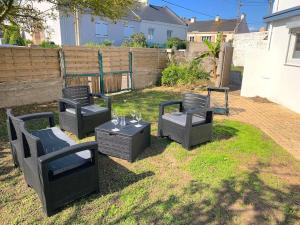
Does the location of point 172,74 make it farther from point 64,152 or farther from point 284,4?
point 64,152

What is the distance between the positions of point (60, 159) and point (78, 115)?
193 centimetres

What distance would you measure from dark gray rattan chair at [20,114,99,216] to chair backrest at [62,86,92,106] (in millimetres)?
2691

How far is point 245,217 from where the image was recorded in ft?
9.55

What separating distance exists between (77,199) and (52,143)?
102cm

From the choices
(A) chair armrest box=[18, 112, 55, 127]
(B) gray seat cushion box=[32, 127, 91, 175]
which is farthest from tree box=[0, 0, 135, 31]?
(B) gray seat cushion box=[32, 127, 91, 175]

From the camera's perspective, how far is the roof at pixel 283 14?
752 centimetres

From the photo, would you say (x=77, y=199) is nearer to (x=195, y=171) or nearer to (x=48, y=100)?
(x=195, y=171)

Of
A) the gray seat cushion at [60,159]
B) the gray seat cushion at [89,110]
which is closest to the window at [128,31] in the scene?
the gray seat cushion at [89,110]

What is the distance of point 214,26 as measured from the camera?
47.3 m

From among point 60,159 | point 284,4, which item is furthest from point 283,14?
point 60,159

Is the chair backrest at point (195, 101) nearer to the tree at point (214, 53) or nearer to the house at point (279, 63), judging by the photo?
the house at point (279, 63)

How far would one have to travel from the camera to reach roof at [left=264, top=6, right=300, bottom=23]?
7.52m

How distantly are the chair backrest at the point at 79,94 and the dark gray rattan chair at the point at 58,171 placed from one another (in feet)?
8.83

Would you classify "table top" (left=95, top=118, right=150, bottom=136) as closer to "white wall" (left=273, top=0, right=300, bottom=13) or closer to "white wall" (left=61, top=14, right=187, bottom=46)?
"white wall" (left=273, top=0, right=300, bottom=13)
